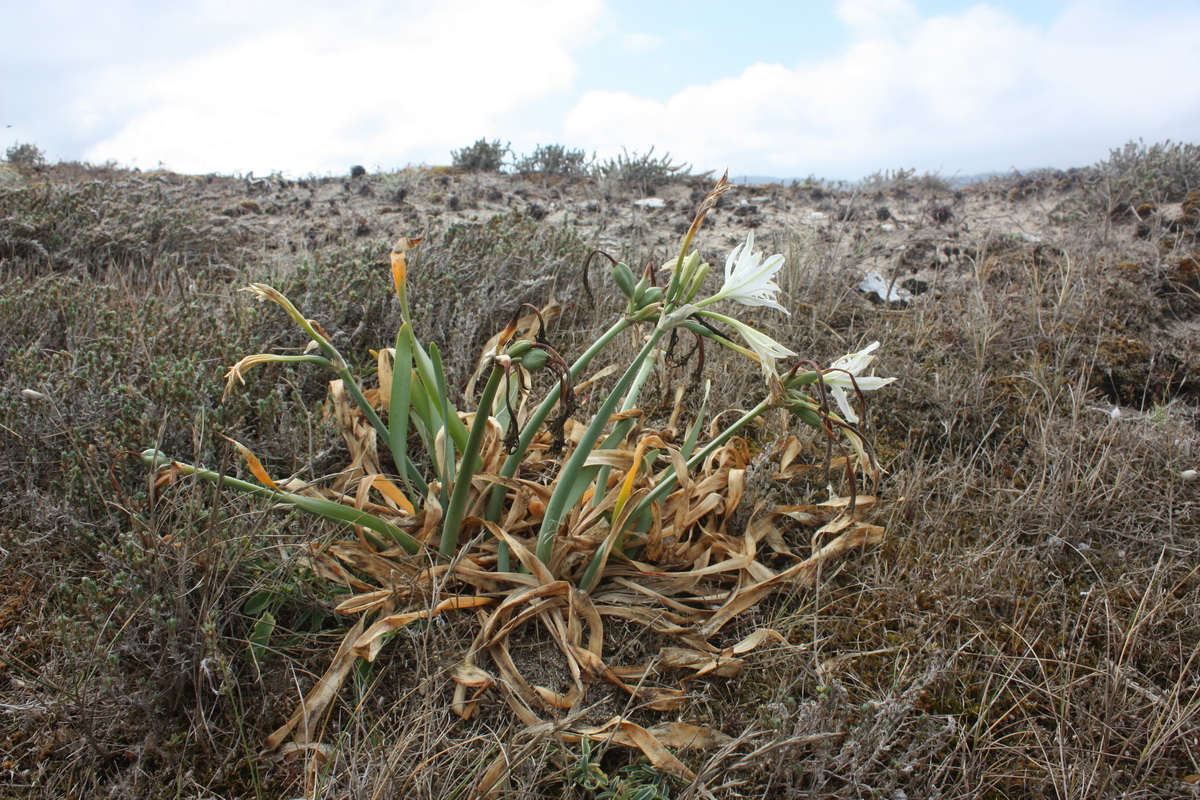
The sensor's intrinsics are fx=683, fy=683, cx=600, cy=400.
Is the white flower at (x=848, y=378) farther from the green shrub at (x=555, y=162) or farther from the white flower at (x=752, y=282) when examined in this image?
the green shrub at (x=555, y=162)

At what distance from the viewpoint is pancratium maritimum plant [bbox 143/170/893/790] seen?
5.63 feet

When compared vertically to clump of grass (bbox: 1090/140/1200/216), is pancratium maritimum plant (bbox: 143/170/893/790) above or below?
below

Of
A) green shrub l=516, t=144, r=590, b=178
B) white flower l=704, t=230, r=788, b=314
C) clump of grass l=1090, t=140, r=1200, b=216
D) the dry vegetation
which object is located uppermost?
green shrub l=516, t=144, r=590, b=178

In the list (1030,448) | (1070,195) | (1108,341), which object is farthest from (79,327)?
(1070,195)

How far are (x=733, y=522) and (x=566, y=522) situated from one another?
2.28 feet

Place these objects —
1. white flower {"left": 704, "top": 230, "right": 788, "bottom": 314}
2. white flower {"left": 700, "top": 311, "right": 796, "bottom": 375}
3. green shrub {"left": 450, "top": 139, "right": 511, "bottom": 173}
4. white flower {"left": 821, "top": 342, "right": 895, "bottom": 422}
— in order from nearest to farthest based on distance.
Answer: white flower {"left": 700, "top": 311, "right": 796, "bottom": 375}
white flower {"left": 704, "top": 230, "right": 788, "bottom": 314}
white flower {"left": 821, "top": 342, "right": 895, "bottom": 422}
green shrub {"left": 450, "top": 139, "right": 511, "bottom": 173}

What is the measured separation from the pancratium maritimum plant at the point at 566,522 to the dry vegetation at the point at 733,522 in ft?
0.25

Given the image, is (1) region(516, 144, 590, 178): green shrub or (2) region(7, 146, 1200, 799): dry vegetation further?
(1) region(516, 144, 590, 178): green shrub

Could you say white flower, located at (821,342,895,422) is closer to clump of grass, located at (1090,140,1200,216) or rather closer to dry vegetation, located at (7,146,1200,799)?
dry vegetation, located at (7,146,1200,799)

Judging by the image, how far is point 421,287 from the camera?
370cm

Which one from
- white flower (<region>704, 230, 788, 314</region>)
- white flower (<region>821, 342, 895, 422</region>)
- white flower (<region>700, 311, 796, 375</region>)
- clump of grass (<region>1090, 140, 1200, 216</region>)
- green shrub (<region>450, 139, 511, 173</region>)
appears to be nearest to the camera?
white flower (<region>700, 311, 796, 375</region>)

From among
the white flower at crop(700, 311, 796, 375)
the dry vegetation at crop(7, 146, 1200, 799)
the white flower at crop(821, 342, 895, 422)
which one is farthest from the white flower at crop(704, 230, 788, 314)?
the dry vegetation at crop(7, 146, 1200, 799)

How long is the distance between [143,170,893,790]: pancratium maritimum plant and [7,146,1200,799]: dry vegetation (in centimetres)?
8

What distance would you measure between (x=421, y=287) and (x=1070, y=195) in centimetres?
546
